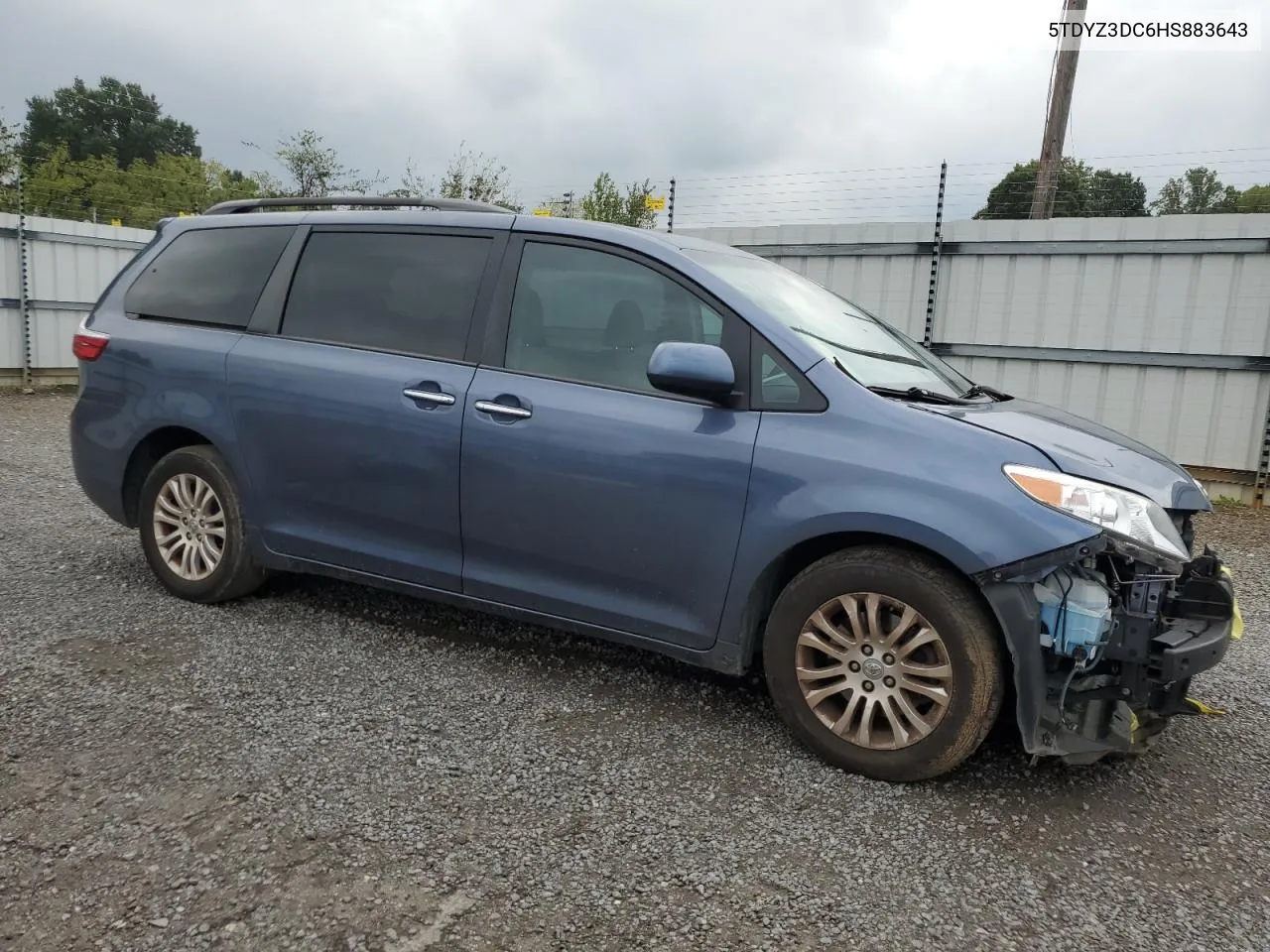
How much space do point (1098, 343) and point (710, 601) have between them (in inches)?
266

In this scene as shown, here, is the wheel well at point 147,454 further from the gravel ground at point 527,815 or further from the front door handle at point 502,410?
the front door handle at point 502,410

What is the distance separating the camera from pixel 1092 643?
2.59m

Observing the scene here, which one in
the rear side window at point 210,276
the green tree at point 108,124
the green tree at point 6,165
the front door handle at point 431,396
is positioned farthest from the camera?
the green tree at point 108,124

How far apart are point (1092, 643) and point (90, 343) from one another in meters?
4.37

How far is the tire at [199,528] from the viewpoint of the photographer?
405 cm

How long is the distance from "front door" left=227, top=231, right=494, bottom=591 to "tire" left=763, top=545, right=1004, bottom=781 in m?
1.37

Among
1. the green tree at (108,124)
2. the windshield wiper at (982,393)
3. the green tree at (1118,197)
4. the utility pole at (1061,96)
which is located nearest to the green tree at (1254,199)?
the green tree at (1118,197)

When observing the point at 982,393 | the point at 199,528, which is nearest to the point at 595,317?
the point at 982,393

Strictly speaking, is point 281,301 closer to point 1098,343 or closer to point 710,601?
point 710,601

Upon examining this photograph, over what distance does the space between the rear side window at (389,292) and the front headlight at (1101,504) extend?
2091mm

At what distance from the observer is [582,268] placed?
135 inches

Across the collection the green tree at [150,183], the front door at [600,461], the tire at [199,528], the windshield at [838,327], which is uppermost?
the green tree at [150,183]

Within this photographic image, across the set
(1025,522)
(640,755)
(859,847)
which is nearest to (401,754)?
(640,755)

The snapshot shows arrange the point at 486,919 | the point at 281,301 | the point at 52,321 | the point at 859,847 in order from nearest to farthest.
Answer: the point at 486,919 < the point at 859,847 < the point at 281,301 < the point at 52,321
